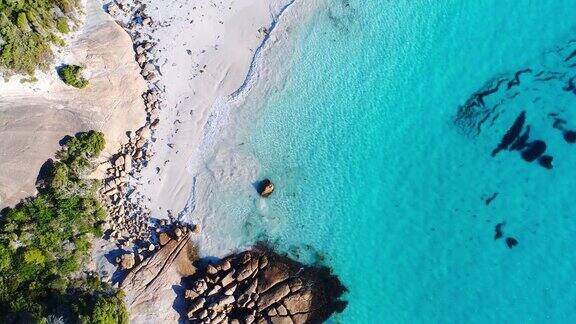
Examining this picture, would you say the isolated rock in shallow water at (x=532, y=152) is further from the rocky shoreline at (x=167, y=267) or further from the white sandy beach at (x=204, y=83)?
the white sandy beach at (x=204, y=83)

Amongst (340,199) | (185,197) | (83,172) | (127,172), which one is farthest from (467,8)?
(83,172)

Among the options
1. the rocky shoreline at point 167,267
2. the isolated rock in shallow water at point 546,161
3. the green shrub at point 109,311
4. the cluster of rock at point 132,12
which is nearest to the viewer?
the green shrub at point 109,311

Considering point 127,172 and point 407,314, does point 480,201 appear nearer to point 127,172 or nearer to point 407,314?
point 407,314

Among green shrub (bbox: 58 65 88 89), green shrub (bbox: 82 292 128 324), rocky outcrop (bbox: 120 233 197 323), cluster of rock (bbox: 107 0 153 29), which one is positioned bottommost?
green shrub (bbox: 82 292 128 324)

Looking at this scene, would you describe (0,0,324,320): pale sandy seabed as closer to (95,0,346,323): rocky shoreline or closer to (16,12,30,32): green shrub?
(95,0,346,323): rocky shoreline

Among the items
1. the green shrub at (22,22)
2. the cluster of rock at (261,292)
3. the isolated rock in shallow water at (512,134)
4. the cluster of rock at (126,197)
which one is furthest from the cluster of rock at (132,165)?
the isolated rock in shallow water at (512,134)

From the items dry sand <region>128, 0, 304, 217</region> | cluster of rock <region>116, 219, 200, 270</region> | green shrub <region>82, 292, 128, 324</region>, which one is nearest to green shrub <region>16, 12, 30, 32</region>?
dry sand <region>128, 0, 304, 217</region>
